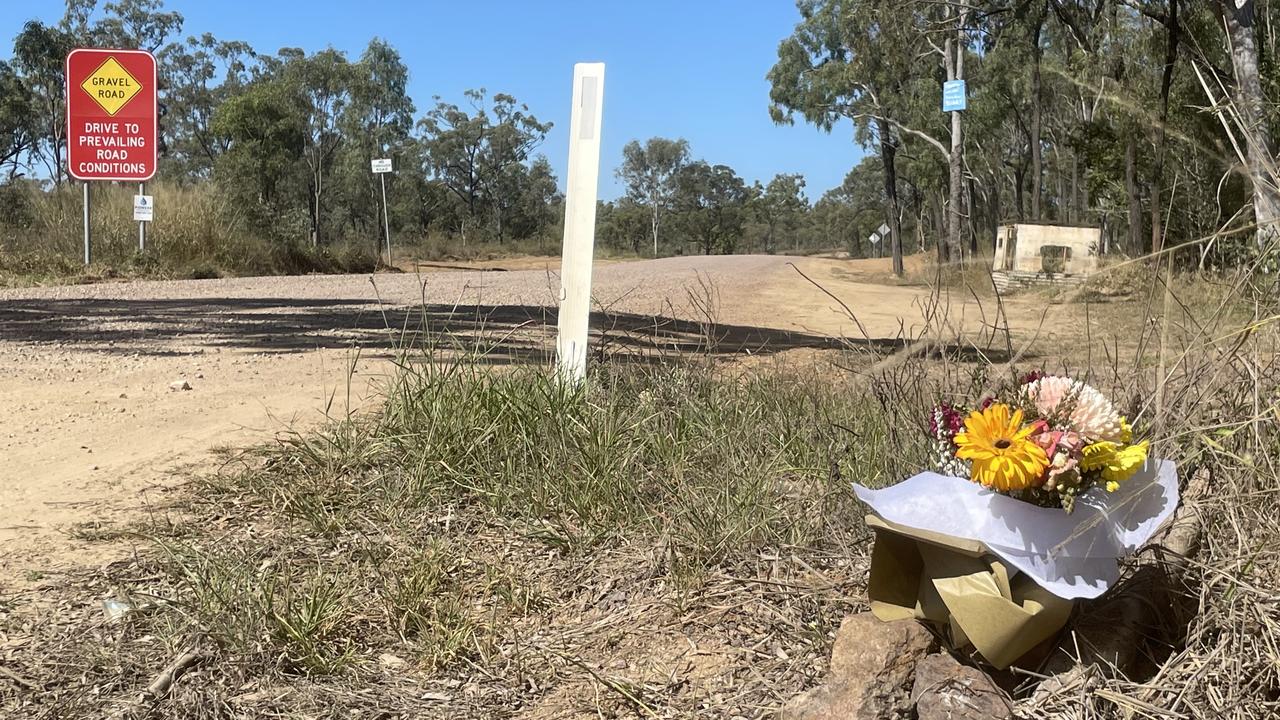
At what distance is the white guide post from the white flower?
235cm

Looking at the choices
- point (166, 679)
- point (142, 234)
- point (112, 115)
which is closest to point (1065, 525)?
point (166, 679)

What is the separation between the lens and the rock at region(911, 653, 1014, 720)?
6.48ft

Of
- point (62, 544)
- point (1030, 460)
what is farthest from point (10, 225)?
point (1030, 460)

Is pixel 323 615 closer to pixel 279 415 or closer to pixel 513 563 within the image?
pixel 513 563

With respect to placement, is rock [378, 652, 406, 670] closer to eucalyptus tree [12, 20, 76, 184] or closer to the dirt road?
the dirt road

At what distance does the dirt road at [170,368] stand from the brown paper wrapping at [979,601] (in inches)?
70.0

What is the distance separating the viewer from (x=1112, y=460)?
1.94 m

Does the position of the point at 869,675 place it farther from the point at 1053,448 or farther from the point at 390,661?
the point at 390,661

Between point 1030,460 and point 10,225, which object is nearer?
point 1030,460

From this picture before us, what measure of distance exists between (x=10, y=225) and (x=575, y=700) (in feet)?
62.0

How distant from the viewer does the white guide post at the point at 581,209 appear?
4164 millimetres

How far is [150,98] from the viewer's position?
1589 centimetres

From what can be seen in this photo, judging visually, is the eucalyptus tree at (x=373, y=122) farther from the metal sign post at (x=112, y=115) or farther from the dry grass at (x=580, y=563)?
the dry grass at (x=580, y=563)

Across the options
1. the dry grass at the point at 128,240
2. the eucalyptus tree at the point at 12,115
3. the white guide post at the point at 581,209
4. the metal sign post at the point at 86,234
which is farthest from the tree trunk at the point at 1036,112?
the eucalyptus tree at the point at 12,115
